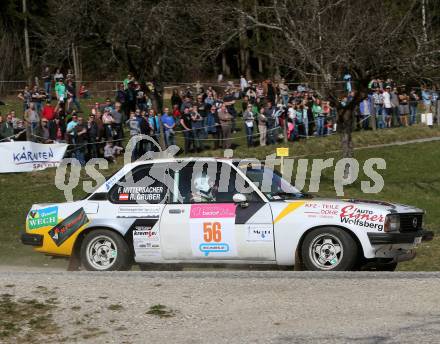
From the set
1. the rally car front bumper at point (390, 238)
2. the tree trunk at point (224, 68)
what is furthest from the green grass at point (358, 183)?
the tree trunk at point (224, 68)

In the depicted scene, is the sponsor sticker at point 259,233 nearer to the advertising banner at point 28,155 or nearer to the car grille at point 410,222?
the car grille at point 410,222

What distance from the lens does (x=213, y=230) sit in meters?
10.7

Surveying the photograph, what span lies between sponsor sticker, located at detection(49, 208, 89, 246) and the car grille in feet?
12.6

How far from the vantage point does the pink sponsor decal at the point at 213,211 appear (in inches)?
419

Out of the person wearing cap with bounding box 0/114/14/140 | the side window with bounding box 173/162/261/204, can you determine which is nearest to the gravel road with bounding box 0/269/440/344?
the side window with bounding box 173/162/261/204

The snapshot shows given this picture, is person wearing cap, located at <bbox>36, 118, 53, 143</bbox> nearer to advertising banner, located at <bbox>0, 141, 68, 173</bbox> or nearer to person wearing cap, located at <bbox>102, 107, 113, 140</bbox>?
advertising banner, located at <bbox>0, 141, 68, 173</bbox>

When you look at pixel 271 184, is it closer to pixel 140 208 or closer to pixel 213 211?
pixel 213 211

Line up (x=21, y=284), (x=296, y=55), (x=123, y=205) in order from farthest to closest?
1. (x=296, y=55)
2. (x=123, y=205)
3. (x=21, y=284)

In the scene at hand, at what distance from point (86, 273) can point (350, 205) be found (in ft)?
10.2

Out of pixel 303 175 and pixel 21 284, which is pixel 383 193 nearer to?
pixel 303 175

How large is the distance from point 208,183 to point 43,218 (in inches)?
87.6

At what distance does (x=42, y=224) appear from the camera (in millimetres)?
11477


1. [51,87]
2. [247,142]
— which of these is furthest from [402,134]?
[51,87]

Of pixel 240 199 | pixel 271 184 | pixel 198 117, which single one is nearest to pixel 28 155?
pixel 198 117
